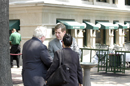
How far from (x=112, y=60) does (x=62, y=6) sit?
688cm

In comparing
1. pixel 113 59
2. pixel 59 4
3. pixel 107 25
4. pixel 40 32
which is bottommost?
pixel 113 59

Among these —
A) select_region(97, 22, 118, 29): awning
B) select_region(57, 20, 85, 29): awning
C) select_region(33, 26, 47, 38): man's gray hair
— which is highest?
select_region(33, 26, 47, 38): man's gray hair

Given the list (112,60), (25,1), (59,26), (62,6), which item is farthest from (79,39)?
(59,26)

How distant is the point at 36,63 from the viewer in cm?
635

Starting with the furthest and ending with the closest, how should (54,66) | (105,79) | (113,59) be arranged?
(113,59) < (105,79) < (54,66)

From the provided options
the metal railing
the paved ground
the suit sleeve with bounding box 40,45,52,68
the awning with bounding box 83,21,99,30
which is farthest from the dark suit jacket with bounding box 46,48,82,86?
the awning with bounding box 83,21,99,30

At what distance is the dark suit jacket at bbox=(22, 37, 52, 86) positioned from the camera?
6.34 m

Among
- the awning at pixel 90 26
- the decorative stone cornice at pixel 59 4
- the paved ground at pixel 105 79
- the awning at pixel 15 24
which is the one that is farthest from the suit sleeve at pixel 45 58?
the awning at pixel 90 26

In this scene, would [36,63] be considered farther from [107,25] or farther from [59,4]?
[107,25]

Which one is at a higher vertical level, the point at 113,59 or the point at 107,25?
the point at 107,25

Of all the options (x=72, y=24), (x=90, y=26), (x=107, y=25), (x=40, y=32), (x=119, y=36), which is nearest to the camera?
→ (x=40, y=32)

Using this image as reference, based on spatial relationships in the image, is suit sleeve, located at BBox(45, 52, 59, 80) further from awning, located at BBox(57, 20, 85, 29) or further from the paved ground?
awning, located at BBox(57, 20, 85, 29)

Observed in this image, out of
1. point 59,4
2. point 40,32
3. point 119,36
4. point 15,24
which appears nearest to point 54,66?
point 40,32

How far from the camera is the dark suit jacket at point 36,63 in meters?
6.34
